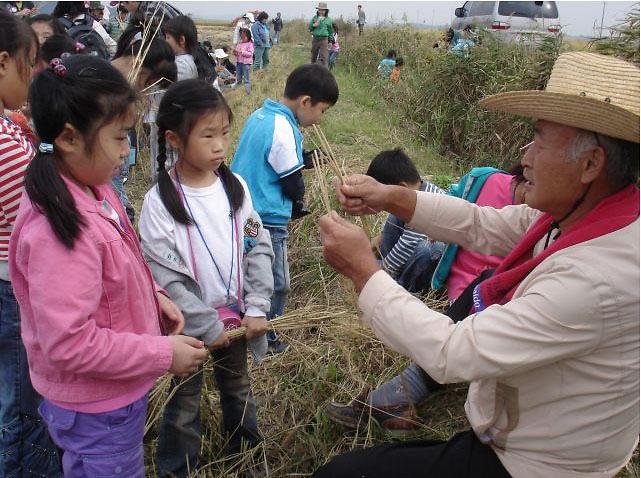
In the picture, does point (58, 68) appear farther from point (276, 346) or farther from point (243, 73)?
point (243, 73)

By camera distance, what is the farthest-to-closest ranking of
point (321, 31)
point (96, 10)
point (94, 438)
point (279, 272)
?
1. point (321, 31)
2. point (96, 10)
3. point (279, 272)
4. point (94, 438)

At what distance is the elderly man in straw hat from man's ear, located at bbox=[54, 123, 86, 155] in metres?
0.70


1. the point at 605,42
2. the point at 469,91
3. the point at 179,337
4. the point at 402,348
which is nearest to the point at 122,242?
the point at 179,337

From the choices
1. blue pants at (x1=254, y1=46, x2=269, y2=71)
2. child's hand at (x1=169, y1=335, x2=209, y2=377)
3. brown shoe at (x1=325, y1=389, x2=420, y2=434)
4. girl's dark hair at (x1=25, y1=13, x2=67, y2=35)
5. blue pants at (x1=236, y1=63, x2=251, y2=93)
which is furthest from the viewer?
blue pants at (x1=254, y1=46, x2=269, y2=71)

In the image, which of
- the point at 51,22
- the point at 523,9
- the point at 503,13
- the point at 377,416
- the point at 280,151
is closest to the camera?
the point at 377,416

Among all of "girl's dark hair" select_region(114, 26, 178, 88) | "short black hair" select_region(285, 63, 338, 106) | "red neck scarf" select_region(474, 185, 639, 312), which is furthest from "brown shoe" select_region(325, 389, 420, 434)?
"girl's dark hair" select_region(114, 26, 178, 88)

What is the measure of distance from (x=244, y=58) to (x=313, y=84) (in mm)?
8971

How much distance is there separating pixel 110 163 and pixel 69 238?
0.26 m

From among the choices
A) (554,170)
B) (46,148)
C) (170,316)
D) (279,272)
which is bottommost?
(279,272)

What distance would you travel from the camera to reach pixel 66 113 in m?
1.39

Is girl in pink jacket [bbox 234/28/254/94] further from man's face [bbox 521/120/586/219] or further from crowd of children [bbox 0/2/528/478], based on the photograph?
man's face [bbox 521/120/586/219]

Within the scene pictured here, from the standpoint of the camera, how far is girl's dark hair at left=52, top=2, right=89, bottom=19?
516 cm

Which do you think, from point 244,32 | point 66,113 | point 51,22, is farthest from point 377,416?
point 244,32

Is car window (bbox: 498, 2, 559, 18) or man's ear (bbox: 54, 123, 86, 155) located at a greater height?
man's ear (bbox: 54, 123, 86, 155)
